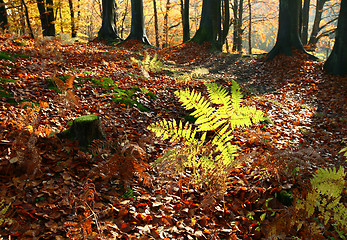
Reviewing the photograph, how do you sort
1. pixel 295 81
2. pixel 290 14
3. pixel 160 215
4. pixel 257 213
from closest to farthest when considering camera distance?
pixel 160 215
pixel 257 213
pixel 295 81
pixel 290 14

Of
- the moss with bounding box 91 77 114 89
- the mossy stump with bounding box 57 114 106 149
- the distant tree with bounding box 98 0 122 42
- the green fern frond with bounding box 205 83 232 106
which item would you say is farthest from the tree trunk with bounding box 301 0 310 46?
the mossy stump with bounding box 57 114 106 149

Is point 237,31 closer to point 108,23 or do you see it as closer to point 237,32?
point 237,32

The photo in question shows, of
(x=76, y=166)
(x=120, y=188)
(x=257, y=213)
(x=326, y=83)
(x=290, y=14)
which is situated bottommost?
(x=257, y=213)

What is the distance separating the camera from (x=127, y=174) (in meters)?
2.74

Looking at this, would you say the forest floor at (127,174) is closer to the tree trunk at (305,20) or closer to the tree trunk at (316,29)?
the tree trunk at (316,29)

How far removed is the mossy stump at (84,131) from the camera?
3092 mm

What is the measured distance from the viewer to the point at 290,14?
973cm

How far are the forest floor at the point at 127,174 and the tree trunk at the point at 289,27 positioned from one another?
5.66 m

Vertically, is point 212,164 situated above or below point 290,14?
below

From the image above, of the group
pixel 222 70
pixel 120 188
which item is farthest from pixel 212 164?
pixel 222 70

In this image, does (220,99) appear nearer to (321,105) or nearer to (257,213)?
(257,213)

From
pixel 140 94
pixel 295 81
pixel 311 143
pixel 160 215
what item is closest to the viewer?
pixel 160 215

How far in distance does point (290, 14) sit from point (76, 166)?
1076cm

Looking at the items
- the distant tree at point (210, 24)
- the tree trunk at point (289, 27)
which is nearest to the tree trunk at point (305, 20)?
the tree trunk at point (289, 27)
